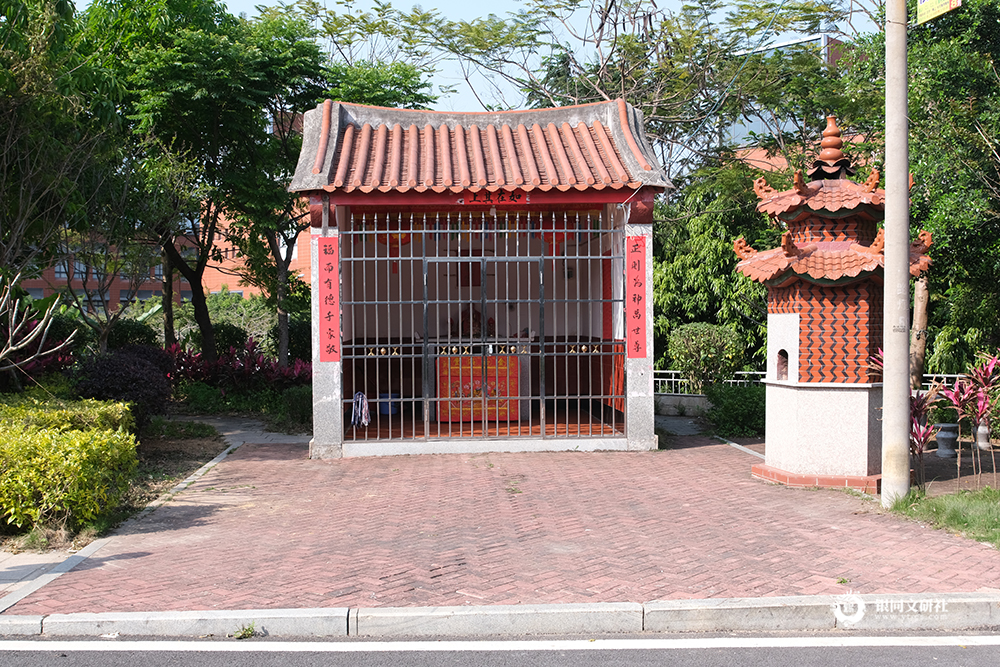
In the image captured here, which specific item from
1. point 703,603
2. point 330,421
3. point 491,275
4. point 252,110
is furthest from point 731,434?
point 252,110

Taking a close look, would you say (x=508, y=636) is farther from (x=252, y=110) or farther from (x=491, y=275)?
(x=252, y=110)

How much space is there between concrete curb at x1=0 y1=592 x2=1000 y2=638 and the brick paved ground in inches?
7.3

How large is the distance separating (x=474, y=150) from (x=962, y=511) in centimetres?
792

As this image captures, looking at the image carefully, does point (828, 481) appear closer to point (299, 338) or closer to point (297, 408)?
point (297, 408)

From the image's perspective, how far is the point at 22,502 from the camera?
6.57 m

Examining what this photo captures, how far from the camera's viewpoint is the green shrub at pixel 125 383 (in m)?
10.9

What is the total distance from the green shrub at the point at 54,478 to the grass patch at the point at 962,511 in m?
7.30

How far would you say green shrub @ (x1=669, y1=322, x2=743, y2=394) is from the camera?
16031 millimetres

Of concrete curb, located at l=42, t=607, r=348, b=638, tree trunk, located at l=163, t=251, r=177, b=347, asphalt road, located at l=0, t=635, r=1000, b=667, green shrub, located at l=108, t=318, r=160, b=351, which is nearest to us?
asphalt road, located at l=0, t=635, r=1000, b=667

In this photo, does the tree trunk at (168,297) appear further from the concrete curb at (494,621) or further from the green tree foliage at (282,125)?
the concrete curb at (494,621)

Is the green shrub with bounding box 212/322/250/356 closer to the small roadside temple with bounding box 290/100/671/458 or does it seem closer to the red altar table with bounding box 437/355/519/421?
the small roadside temple with bounding box 290/100/671/458

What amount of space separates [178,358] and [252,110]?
5699 mm

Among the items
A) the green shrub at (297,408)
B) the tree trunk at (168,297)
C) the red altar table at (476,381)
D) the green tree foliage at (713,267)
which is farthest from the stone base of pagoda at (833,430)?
the tree trunk at (168,297)

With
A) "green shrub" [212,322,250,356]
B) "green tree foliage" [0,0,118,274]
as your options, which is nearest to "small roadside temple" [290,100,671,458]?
"green tree foliage" [0,0,118,274]
